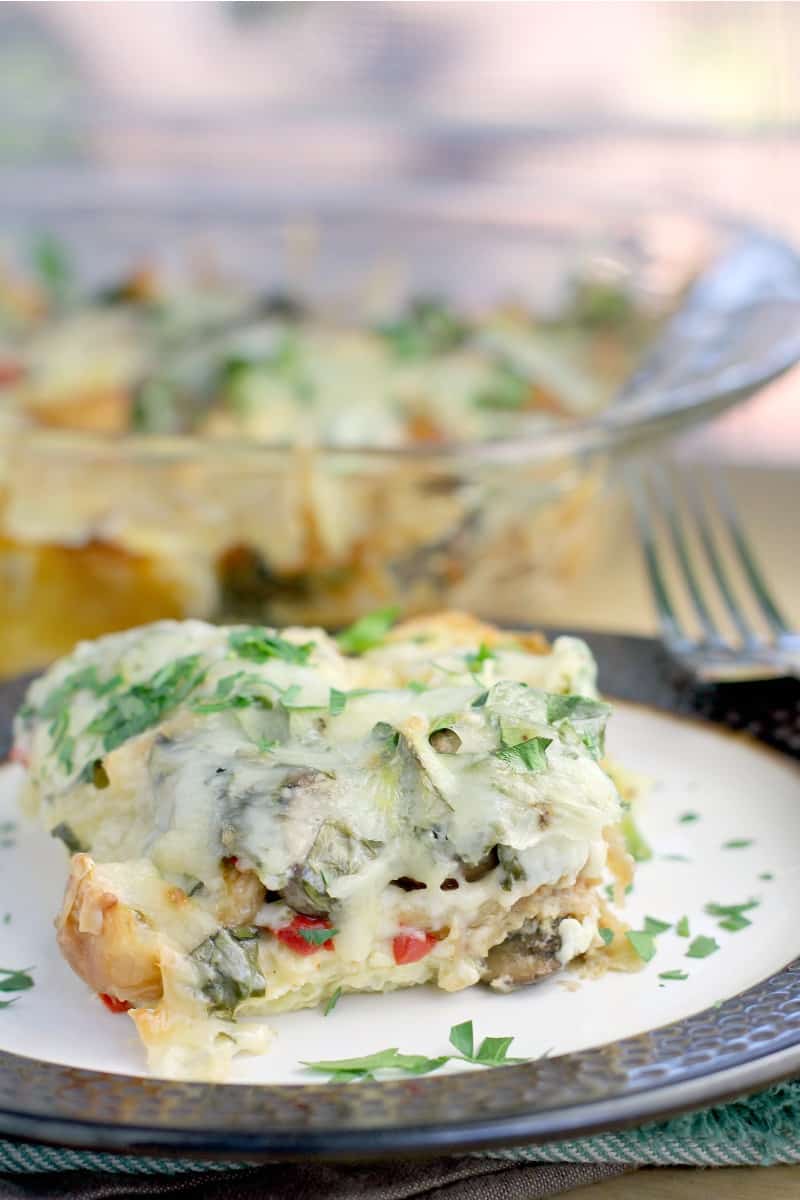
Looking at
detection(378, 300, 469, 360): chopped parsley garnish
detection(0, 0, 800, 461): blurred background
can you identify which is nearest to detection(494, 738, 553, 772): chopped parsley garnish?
detection(378, 300, 469, 360): chopped parsley garnish

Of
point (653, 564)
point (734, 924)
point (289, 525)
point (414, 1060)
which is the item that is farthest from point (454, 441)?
point (414, 1060)

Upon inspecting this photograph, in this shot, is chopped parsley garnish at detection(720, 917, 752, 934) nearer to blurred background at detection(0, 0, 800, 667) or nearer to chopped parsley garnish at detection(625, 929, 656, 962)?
chopped parsley garnish at detection(625, 929, 656, 962)

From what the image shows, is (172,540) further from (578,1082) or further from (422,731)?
(578,1082)

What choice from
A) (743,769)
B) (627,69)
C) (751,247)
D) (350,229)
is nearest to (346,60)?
(627,69)

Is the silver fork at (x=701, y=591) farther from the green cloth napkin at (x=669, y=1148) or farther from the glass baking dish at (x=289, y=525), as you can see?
the green cloth napkin at (x=669, y=1148)

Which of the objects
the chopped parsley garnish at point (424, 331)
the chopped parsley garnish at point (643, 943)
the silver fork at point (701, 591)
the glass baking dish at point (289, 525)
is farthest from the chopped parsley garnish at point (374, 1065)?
the chopped parsley garnish at point (424, 331)
